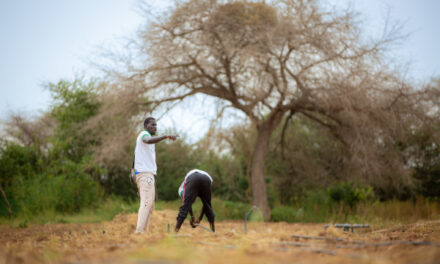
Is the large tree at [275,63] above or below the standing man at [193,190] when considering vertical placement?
above

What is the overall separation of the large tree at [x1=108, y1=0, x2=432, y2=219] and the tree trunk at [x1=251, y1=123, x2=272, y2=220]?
0.31 meters

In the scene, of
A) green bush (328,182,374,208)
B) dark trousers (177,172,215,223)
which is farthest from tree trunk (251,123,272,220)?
dark trousers (177,172,215,223)

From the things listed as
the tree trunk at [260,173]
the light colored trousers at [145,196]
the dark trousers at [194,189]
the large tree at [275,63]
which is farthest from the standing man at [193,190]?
the tree trunk at [260,173]

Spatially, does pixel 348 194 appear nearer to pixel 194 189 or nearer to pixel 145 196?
pixel 194 189

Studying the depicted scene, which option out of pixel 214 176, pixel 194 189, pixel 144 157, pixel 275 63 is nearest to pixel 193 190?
pixel 194 189

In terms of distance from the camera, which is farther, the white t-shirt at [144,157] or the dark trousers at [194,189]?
the dark trousers at [194,189]

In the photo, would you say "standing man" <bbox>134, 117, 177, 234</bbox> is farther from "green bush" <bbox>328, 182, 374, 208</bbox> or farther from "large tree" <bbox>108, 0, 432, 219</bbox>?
"green bush" <bbox>328, 182, 374, 208</bbox>

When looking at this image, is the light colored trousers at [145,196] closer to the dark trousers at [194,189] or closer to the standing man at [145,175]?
the standing man at [145,175]

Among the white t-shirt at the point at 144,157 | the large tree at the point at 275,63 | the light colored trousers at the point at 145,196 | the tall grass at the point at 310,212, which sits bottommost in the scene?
the tall grass at the point at 310,212

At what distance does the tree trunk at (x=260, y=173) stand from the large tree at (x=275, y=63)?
1.02 feet

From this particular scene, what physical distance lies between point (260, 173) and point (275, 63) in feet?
12.8

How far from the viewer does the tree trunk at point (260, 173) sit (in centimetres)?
1276

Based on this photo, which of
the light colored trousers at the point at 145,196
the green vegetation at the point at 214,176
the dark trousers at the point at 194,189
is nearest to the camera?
the light colored trousers at the point at 145,196

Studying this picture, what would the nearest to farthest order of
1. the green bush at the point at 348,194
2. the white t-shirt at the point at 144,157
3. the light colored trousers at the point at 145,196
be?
1. the light colored trousers at the point at 145,196
2. the white t-shirt at the point at 144,157
3. the green bush at the point at 348,194
